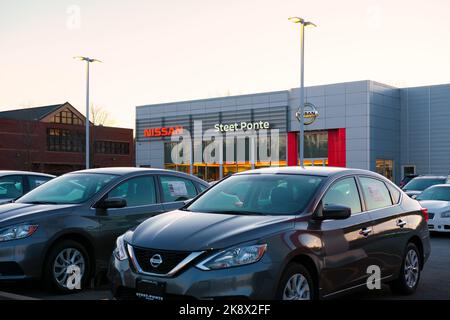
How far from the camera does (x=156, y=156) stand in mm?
53281

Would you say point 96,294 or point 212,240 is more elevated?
point 212,240

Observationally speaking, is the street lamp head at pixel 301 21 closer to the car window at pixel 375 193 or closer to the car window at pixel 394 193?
the car window at pixel 394 193

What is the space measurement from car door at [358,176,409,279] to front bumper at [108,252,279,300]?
2.03 m

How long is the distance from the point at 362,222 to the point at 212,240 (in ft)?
7.09

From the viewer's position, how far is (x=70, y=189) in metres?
8.16

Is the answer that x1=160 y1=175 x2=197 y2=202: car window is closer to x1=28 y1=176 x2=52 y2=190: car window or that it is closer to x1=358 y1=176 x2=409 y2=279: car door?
x1=358 y1=176 x2=409 y2=279: car door

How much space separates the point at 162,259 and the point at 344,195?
2.44 meters

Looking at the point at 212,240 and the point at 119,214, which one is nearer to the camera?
the point at 212,240

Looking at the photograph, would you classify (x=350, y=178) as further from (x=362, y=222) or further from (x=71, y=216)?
(x=71, y=216)

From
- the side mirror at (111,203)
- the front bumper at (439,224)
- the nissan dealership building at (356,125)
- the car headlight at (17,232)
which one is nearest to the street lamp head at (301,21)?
the nissan dealership building at (356,125)

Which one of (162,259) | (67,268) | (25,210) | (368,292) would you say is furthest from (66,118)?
(162,259)

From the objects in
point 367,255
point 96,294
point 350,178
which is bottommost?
point 96,294

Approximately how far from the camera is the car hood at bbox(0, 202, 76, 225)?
7164mm
